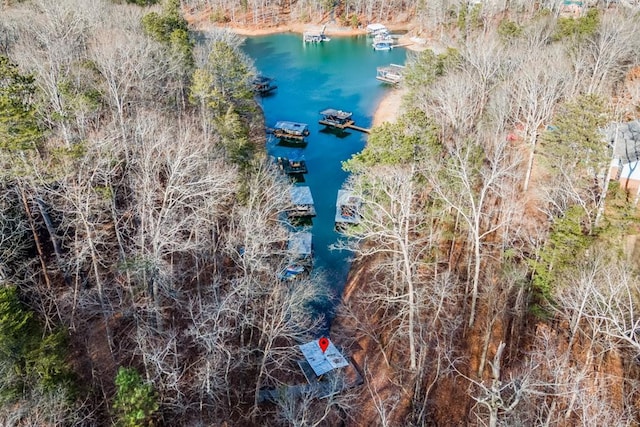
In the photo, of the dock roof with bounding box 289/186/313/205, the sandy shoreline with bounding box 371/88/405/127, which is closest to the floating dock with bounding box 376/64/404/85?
the sandy shoreline with bounding box 371/88/405/127

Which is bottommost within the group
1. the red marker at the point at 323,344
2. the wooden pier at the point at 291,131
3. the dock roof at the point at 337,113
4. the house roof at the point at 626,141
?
the red marker at the point at 323,344

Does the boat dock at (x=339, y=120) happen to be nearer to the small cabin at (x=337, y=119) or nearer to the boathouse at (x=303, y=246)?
the small cabin at (x=337, y=119)

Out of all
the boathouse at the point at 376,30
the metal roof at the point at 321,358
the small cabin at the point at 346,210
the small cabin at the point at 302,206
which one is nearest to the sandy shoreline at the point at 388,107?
the small cabin at the point at 302,206


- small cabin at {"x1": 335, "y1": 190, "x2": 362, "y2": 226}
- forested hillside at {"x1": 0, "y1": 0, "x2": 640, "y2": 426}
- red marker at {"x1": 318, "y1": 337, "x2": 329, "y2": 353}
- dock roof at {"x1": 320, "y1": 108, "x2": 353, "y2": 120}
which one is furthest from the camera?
dock roof at {"x1": 320, "y1": 108, "x2": 353, "y2": 120}

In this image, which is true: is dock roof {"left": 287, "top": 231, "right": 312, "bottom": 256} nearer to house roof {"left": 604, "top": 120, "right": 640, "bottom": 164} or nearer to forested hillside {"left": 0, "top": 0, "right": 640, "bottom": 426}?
forested hillside {"left": 0, "top": 0, "right": 640, "bottom": 426}

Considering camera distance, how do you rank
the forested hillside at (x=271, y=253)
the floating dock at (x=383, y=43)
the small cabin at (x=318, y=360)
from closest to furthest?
1. the forested hillside at (x=271, y=253)
2. the small cabin at (x=318, y=360)
3. the floating dock at (x=383, y=43)

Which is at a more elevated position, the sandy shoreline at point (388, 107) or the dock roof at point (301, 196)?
the sandy shoreline at point (388, 107)

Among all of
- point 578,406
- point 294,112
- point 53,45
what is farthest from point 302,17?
point 578,406
